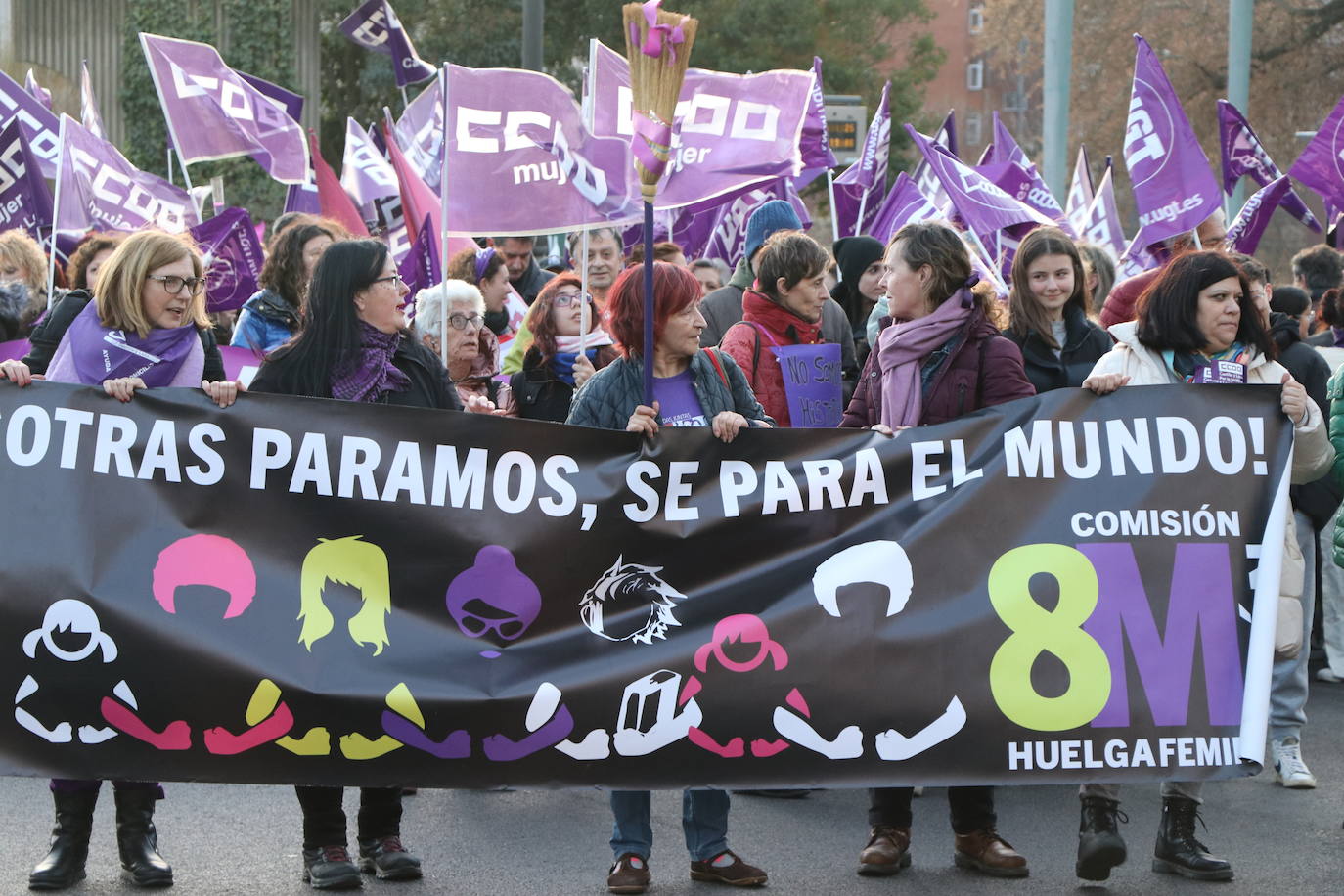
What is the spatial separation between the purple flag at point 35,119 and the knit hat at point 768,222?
6426mm

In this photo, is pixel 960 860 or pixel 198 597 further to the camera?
pixel 960 860

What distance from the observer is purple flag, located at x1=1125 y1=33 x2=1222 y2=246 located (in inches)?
387

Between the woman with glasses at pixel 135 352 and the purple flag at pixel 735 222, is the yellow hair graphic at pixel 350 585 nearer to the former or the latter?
the woman with glasses at pixel 135 352

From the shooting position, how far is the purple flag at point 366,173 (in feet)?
39.8

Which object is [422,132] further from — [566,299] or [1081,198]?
[566,299]

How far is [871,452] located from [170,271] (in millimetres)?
2253

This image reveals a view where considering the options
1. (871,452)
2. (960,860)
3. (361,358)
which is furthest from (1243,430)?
(361,358)

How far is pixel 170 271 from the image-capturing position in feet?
18.3

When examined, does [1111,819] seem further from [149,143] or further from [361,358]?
[149,143]

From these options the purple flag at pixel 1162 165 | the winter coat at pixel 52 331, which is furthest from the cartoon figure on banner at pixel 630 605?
the purple flag at pixel 1162 165

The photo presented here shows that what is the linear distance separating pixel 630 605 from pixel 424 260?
483cm

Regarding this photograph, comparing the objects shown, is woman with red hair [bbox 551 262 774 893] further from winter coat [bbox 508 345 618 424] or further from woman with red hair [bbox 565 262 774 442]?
winter coat [bbox 508 345 618 424]

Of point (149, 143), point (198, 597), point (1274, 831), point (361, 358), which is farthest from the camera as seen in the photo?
point (149, 143)

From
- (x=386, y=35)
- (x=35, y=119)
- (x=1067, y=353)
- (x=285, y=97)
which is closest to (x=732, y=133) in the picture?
(x=1067, y=353)
